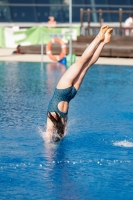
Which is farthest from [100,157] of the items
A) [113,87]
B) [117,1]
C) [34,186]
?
[117,1]

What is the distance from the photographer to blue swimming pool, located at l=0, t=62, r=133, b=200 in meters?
6.48

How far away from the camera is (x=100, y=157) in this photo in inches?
307

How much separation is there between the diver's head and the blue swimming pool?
130 millimetres

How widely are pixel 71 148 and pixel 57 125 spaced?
15.9 inches

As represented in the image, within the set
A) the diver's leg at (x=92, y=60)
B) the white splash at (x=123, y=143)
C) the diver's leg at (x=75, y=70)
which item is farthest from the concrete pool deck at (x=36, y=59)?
the white splash at (x=123, y=143)

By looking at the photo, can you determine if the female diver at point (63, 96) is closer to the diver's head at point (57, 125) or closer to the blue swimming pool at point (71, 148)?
the diver's head at point (57, 125)

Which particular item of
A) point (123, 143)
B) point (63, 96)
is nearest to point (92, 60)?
point (63, 96)

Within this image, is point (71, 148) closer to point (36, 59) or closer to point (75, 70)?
point (75, 70)

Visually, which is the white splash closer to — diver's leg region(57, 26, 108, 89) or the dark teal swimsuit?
the dark teal swimsuit

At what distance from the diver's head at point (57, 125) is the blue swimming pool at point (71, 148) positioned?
0.43ft

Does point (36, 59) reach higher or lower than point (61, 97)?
lower

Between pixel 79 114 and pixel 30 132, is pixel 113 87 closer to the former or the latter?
pixel 79 114

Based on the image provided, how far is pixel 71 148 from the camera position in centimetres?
830

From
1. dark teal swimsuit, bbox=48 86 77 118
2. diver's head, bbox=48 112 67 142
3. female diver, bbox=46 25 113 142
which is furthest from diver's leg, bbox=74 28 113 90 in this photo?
diver's head, bbox=48 112 67 142
